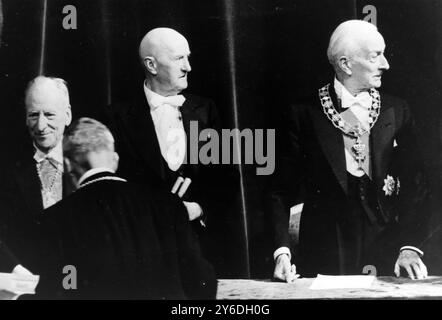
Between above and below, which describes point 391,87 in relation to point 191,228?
above

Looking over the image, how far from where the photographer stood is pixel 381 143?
3.49 m

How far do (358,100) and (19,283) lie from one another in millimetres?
1847

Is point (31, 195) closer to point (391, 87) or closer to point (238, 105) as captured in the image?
point (238, 105)

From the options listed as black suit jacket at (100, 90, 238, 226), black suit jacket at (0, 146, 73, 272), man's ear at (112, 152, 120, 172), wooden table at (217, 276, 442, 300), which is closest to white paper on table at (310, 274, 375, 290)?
wooden table at (217, 276, 442, 300)

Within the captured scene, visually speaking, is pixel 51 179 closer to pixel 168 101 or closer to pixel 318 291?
pixel 168 101

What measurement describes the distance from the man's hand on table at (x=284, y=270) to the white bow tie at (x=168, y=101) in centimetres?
88

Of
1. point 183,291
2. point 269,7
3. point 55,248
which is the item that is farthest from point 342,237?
point 55,248

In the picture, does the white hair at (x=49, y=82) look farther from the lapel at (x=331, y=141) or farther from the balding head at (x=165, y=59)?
the lapel at (x=331, y=141)

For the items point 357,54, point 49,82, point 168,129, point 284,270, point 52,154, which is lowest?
point 284,270

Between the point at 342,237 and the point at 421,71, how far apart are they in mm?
889

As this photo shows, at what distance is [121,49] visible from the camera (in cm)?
346

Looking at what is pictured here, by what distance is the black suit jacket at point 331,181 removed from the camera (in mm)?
3469

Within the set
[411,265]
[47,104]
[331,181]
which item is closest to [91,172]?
[47,104]

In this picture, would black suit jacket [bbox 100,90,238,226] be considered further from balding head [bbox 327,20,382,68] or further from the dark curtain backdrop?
balding head [bbox 327,20,382,68]
